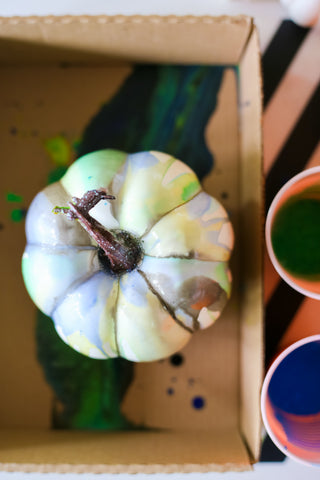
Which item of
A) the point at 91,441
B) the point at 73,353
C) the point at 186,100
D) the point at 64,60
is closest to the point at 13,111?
the point at 64,60

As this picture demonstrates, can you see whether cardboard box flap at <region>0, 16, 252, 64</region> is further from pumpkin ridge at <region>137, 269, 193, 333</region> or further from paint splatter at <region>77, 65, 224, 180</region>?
pumpkin ridge at <region>137, 269, 193, 333</region>

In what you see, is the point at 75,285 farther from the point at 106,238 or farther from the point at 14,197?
the point at 14,197

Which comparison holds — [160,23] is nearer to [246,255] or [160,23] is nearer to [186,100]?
[186,100]

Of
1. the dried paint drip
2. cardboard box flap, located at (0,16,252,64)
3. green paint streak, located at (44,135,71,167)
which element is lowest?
the dried paint drip

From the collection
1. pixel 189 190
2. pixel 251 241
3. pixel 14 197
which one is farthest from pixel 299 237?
pixel 14 197

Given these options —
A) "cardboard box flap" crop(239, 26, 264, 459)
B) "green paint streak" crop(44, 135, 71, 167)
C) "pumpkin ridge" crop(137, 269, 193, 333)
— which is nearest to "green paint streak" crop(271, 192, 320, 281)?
"cardboard box flap" crop(239, 26, 264, 459)

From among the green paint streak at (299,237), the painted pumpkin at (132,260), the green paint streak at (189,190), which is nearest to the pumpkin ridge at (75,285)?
the painted pumpkin at (132,260)

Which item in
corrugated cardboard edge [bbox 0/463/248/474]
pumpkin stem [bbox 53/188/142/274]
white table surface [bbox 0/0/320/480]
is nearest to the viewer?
pumpkin stem [bbox 53/188/142/274]
